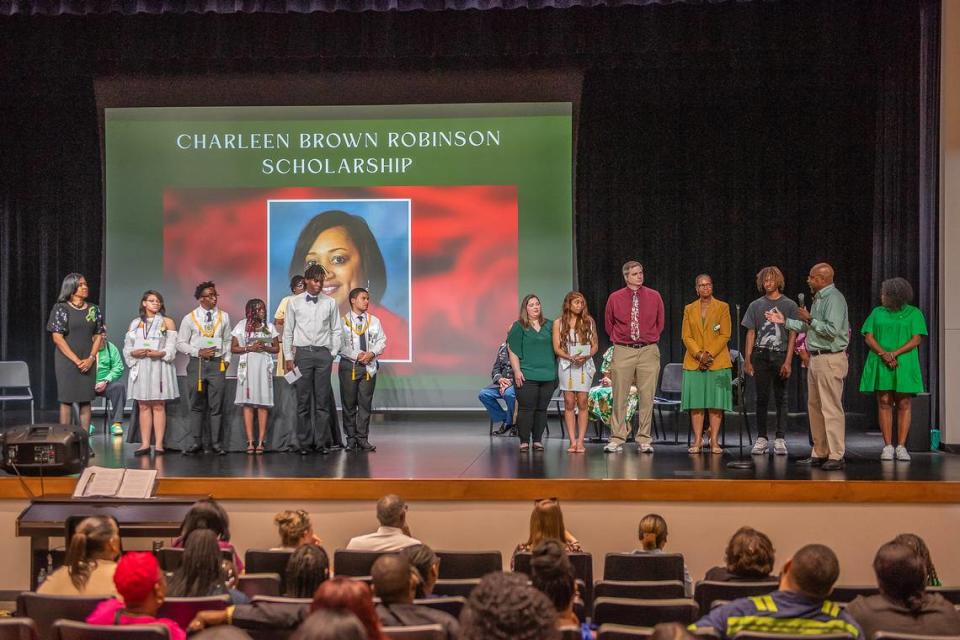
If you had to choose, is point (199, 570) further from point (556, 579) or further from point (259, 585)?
point (556, 579)

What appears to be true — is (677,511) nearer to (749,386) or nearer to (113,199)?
(749,386)

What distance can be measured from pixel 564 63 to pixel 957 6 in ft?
12.8

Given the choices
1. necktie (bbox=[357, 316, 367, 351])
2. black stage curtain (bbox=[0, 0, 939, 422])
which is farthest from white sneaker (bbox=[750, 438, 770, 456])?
necktie (bbox=[357, 316, 367, 351])

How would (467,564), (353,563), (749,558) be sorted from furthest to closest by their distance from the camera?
(467,564) < (353,563) < (749,558)

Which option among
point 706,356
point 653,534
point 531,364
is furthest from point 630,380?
point 653,534

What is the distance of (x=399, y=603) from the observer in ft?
11.1

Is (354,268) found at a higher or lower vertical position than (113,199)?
lower

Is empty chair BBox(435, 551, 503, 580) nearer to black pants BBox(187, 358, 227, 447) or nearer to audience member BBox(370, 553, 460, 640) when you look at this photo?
audience member BBox(370, 553, 460, 640)

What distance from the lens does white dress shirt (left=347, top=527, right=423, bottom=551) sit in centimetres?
483

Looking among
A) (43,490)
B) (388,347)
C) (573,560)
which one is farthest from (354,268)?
(573,560)

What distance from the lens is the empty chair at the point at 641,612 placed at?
369 cm

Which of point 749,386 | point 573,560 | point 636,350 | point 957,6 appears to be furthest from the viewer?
point 749,386

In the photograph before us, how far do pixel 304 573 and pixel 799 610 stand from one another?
70.0 inches

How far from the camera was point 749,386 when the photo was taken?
35.3ft
